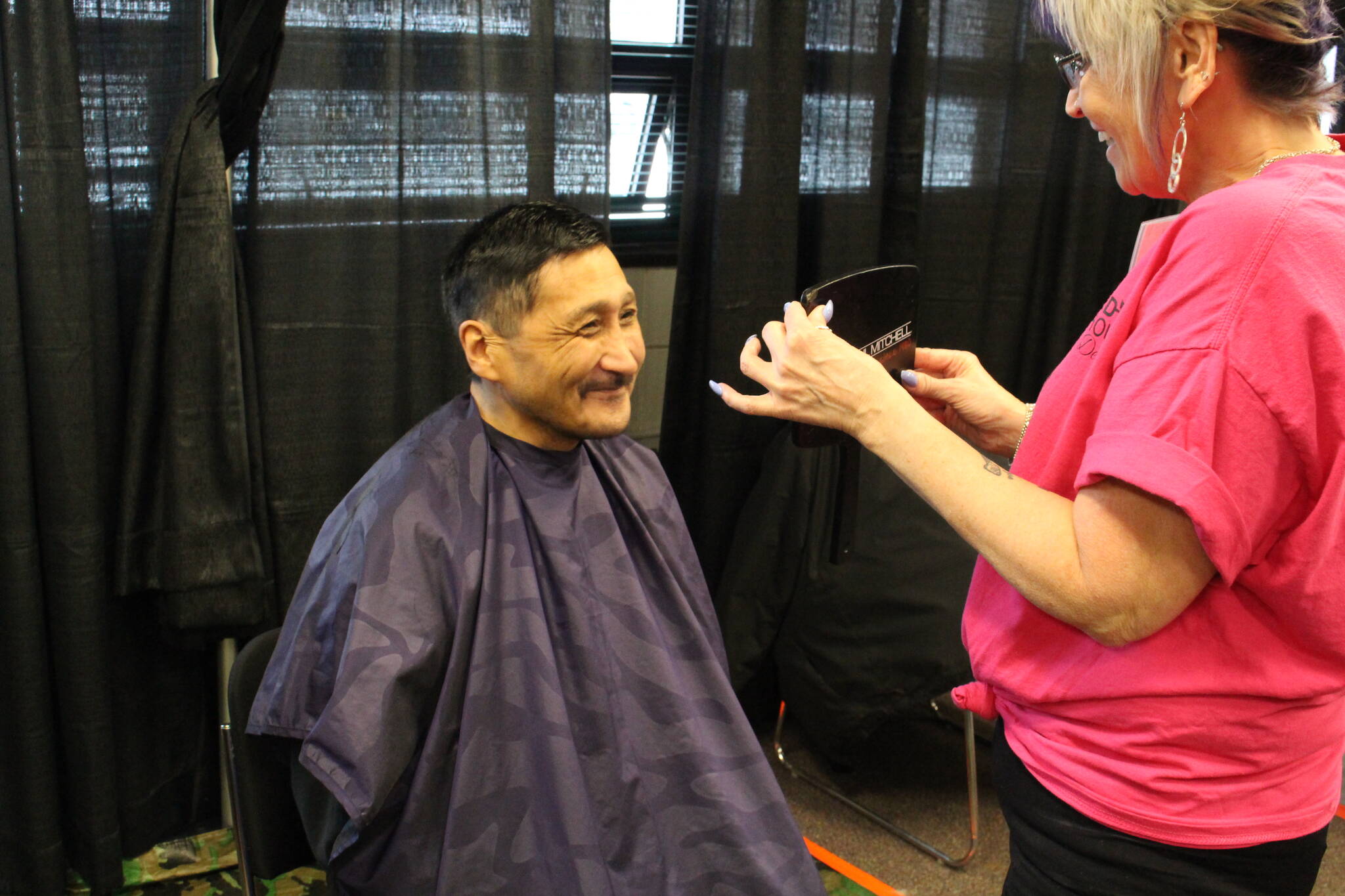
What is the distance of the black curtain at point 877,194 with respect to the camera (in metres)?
2.33

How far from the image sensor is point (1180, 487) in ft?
2.52

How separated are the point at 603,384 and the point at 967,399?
1.70 ft

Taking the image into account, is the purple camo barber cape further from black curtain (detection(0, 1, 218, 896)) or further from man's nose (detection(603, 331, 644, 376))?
black curtain (detection(0, 1, 218, 896))

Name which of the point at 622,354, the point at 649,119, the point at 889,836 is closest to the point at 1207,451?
the point at 622,354

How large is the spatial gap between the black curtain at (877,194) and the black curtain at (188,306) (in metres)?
0.34

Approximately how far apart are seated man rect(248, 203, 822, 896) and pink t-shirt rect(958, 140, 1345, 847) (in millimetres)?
562

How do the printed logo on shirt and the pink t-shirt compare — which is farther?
the printed logo on shirt

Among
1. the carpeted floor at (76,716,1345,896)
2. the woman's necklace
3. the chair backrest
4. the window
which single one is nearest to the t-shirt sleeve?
the woman's necklace

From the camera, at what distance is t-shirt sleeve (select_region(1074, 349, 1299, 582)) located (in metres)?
0.77

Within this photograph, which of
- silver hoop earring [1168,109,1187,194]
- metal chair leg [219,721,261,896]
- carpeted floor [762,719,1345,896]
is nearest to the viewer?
silver hoop earring [1168,109,1187,194]

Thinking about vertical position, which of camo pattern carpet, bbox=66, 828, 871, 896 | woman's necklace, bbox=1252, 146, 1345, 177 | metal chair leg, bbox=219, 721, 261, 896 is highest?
woman's necklace, bbox=1252, 146, 1345, 177

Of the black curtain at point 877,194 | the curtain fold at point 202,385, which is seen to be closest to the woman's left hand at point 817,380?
the curtain fold at point 202,385

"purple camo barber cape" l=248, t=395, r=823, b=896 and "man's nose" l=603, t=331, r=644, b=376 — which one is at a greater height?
"man's nose" l=603, t=331, r=644, b=376

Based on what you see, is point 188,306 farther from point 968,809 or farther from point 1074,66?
point 968,809
